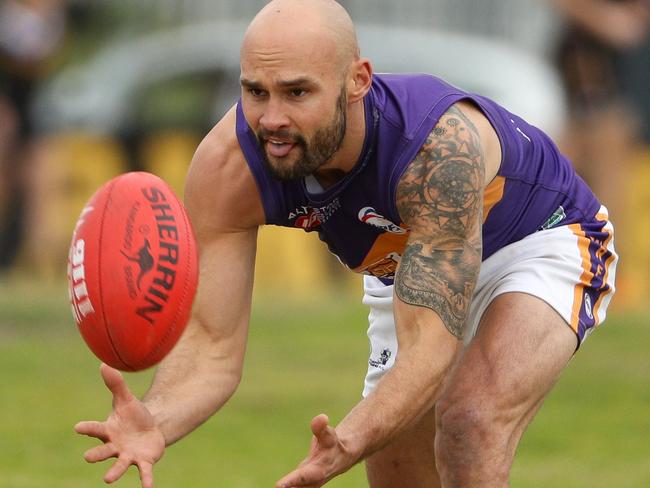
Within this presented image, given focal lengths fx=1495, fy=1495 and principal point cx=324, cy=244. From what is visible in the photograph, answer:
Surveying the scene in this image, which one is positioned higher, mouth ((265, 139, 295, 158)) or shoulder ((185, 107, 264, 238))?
mouth ((265, 139, 295, 158))

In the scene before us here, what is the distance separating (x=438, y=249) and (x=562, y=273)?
0.71 metres

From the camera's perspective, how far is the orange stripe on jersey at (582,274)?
575 cm

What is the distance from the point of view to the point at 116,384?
4.97 m

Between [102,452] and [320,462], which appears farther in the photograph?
[102,452]

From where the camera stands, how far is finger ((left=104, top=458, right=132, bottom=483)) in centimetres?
479

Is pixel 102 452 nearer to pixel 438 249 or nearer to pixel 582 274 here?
pixel 438 249

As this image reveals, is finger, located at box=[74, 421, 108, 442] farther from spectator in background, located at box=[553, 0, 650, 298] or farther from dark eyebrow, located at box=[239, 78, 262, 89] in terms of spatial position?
spectator in background, located at box=[553, 0, 650, 298]

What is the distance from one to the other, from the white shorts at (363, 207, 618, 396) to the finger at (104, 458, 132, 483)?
1640 mm

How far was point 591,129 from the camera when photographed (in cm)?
1538

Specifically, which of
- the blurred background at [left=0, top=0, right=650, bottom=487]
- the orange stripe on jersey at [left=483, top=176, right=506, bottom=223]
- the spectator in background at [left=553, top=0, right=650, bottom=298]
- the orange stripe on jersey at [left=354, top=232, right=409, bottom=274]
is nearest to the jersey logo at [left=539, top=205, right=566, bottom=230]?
the orange stripe on jersey at [left=483, top=176, right=506, bottom=223]

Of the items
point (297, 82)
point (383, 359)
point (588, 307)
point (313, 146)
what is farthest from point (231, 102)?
point (297, 82)

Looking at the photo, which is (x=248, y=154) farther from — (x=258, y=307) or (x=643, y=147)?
(x=643, y=147)

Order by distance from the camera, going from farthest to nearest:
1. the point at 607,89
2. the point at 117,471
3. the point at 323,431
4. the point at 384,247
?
the point at 607,89
the point at 384,247
the point at 117,471
the point at 323,431

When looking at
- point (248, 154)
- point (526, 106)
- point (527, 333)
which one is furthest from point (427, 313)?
point (526, 106)
